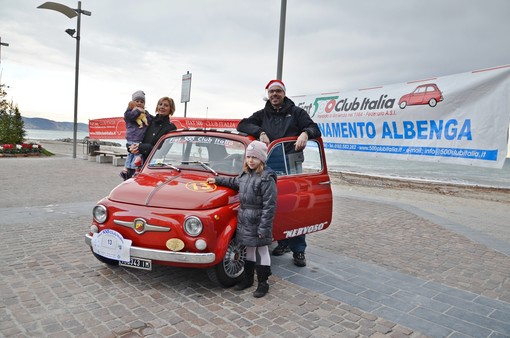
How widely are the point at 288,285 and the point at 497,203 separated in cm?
1150

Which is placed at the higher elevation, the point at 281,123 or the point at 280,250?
the point at 281,123

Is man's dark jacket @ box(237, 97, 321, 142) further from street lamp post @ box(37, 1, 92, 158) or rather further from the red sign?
street lamp post @ box(37, 1, 92, 158)

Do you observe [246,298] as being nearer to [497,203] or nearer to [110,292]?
[110,292]

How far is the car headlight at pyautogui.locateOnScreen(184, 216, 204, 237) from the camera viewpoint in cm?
376

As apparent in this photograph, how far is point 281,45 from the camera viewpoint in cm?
825

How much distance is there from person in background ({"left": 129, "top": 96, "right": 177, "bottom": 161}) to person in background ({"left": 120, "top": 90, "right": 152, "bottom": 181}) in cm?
23

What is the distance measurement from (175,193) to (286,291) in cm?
162

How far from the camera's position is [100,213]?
4137 millimetres

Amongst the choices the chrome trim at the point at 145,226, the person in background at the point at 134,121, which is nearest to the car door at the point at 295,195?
the chrome trim at the point at 145,226

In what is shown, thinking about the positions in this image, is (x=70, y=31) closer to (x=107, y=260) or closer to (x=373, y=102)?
(x=373, y=102)

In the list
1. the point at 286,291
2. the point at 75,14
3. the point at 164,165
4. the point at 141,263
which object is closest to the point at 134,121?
the point at 164,165

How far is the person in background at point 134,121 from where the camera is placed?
19.7ft

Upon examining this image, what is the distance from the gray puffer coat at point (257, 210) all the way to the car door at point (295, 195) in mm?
609

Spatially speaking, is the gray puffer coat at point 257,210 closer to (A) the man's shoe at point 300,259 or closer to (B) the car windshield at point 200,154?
(B) the car windshield at point 200,154
